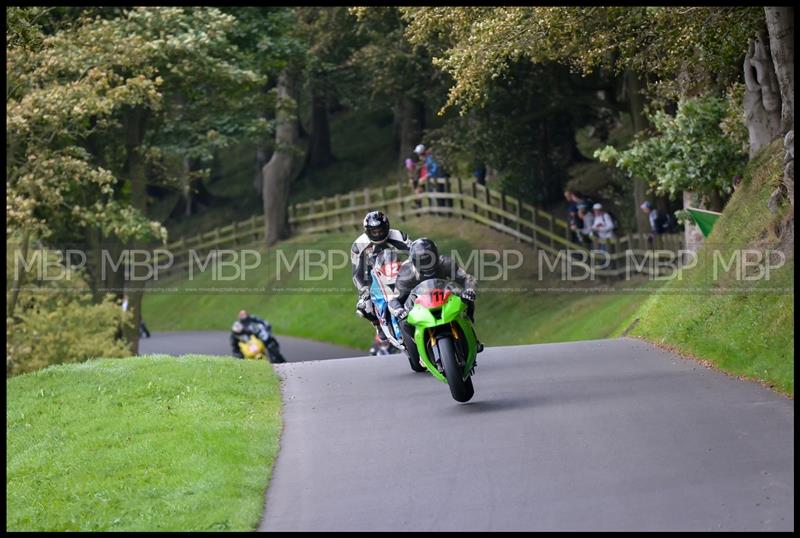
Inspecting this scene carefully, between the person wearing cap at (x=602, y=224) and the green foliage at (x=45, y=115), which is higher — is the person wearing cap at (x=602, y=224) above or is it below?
below

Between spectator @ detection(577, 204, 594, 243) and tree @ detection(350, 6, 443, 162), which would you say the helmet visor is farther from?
tree @ detection(350, 6, 443, 162)

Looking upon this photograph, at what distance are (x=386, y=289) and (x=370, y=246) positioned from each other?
1.79ft

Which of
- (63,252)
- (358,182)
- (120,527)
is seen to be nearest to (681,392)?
(120,527)

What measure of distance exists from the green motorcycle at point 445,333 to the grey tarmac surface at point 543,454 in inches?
14.4

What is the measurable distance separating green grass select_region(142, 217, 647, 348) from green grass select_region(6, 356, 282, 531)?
1307 centimetres

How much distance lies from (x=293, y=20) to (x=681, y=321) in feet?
71.7

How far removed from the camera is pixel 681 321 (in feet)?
62.8

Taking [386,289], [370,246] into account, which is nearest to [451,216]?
[370,246]

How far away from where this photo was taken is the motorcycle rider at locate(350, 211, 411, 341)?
648 inches

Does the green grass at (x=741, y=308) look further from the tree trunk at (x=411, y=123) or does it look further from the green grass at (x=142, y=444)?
the tree trunk at (x=411, y=123)

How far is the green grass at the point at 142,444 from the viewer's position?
10.8 meters

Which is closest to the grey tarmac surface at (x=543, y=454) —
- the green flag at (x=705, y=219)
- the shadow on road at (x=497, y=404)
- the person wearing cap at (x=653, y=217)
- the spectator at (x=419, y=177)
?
the shadow on road at (x=497, y=404)

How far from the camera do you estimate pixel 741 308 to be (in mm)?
17312

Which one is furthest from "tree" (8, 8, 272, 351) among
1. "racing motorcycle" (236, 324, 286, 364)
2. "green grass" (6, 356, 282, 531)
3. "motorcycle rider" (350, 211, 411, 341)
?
"motorcycle rider" (350, 211, 411, 341)
